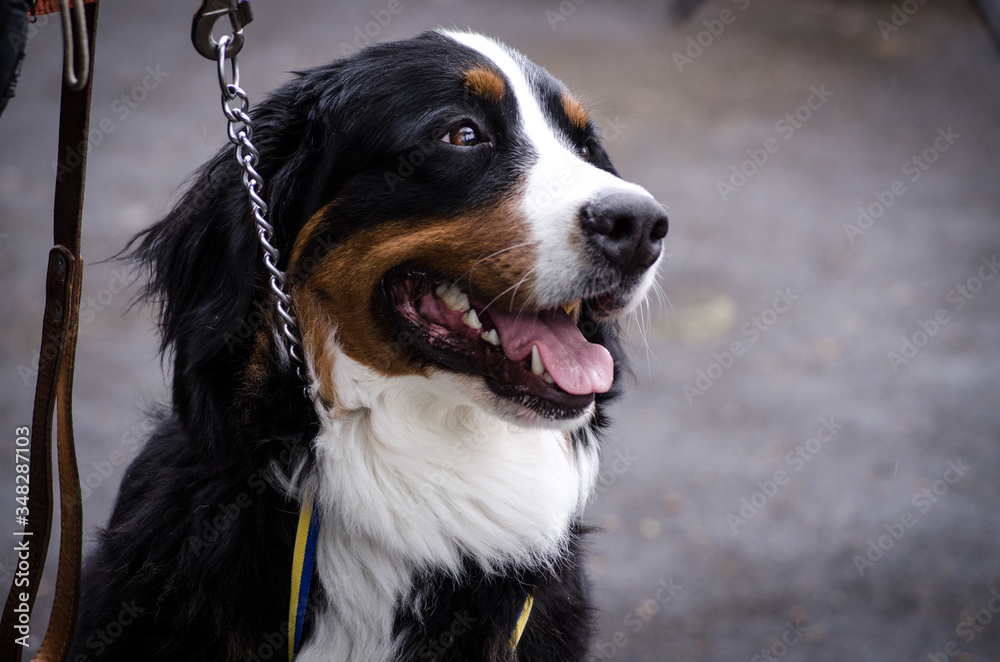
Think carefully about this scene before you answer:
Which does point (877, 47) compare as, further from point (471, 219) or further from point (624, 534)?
point (471, 219)

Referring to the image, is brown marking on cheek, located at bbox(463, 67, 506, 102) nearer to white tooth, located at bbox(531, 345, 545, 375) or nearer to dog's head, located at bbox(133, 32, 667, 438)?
dog's head, located at bbox(133, 32, 667, 438)

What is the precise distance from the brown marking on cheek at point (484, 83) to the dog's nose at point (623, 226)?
457mm

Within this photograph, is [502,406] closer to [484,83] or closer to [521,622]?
[521,622]

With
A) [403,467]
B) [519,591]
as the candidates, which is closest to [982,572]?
[519,591]

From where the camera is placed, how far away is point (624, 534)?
13.5 ft

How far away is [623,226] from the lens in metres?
2.10

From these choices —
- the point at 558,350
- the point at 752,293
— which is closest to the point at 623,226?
the point at 558,350

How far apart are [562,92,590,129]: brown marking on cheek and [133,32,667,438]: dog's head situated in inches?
7.4

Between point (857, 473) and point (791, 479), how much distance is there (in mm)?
368

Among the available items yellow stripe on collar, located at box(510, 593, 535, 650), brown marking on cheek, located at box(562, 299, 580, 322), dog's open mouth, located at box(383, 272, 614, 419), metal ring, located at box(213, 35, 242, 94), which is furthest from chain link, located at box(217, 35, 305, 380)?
yellow stripe on collar, located at box(510, 593, 535, 650)

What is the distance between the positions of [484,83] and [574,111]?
355mm

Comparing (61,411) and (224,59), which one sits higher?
(224,59)

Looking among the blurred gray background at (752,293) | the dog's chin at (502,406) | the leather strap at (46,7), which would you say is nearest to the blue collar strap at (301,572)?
the dog's chin at (502,406)

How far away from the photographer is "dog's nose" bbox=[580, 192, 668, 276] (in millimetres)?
2062
